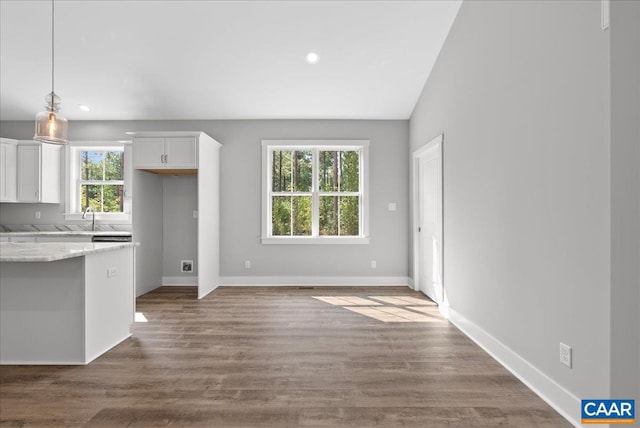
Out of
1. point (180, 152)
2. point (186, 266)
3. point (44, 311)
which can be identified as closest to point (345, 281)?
point (186, 266)

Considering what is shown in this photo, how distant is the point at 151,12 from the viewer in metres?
3.85

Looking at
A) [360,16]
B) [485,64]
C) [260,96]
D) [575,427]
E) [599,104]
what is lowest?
[575,427]

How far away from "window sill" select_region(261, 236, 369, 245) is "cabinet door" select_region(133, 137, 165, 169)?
6.08ft

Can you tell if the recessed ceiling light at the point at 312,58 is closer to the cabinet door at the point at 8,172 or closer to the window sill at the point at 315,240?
the window sill at the point at 315,240

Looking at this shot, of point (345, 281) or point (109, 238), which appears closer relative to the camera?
point (109, 238)

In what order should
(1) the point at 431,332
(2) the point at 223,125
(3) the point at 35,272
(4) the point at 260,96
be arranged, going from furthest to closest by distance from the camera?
(2) the point at 223,125
(4) the point at 260,96
(1) the point at 431,332
(3) the point at 35,272

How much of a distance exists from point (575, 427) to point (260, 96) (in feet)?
15.7

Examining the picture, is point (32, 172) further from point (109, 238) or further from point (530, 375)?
point (530, 375)

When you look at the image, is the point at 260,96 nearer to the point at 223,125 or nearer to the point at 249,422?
the point at 223,125

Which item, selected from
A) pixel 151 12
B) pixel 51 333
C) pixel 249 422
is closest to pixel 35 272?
pixel 51 333

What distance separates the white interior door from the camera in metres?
4.37

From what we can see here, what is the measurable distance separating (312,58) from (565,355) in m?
3.85

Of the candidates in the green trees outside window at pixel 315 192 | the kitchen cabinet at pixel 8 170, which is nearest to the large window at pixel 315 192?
the green trees outside window at pixel 315 192

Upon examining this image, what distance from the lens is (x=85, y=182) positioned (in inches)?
228
